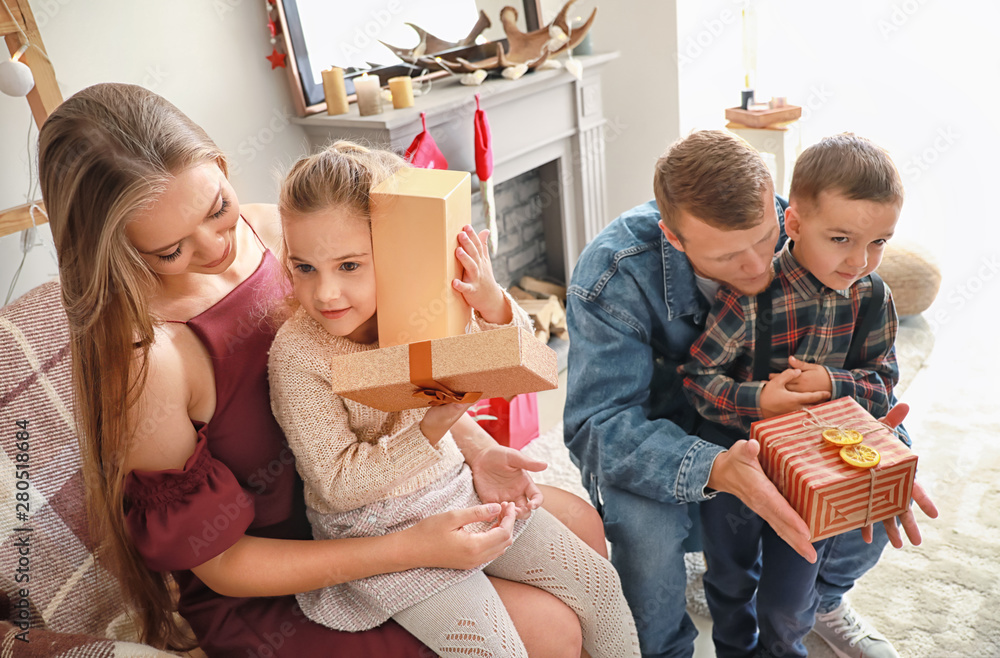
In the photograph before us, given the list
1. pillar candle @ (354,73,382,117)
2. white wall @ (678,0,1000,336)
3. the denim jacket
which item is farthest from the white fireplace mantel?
the denim jacket

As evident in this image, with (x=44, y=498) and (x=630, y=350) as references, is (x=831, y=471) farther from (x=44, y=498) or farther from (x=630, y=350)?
(x=44, y=498)

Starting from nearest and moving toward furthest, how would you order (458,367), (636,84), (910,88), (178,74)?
(458,367) < (178,74) < (910,88) < (636,84)

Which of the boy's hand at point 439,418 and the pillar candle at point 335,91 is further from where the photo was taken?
the pillar candle at point 335,91

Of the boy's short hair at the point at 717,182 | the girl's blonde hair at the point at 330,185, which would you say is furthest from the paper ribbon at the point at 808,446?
the girl's blonde hair at the point at 330,185

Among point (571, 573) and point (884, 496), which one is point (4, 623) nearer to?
point (571, 573)

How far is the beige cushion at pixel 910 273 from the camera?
2963mm

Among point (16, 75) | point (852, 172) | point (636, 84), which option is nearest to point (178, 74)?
point (16, 75)

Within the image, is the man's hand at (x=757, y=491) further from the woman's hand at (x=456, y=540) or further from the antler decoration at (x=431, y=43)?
the antler decoration at (x=431, y=43)

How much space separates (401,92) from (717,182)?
1.45 meters

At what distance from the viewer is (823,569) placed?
165cm

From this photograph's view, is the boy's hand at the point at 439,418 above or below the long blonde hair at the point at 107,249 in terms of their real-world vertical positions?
below

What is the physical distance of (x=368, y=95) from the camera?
2438 mm

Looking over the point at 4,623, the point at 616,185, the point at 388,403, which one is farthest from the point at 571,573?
the point at 616,185

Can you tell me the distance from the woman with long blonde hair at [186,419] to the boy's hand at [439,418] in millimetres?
125
